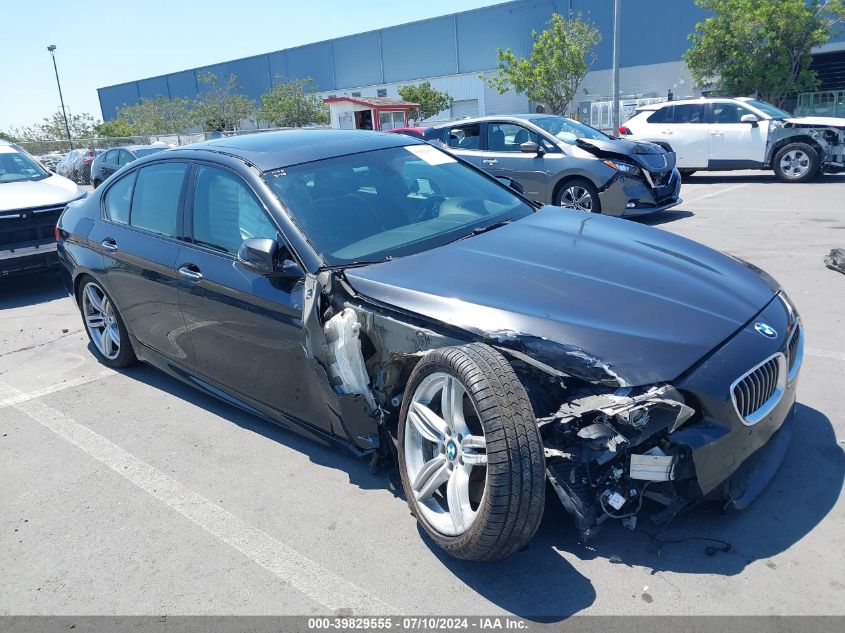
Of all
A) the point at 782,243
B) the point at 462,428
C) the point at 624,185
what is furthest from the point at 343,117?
the point at 462,428

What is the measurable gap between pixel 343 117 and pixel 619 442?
29.0 m

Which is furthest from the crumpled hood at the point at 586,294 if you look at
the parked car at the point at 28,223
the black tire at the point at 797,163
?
the black tire at the point at 797,163

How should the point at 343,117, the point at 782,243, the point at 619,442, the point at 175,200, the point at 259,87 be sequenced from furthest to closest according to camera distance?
1. the point at 259,87
2. the point at 343,117
3. the point at 782,243
4. the point at 175,200
5. the point at 619,442

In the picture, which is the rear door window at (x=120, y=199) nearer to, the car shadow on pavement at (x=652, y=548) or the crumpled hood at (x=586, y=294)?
the crumpled hood at (x=586, y=294)

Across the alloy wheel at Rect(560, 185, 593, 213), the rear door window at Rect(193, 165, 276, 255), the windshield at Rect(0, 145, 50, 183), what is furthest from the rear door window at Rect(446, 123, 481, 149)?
the rear door window at Rect(193, 165, 276, 255)

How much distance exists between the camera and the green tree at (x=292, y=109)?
145ft

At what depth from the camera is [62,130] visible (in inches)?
2136

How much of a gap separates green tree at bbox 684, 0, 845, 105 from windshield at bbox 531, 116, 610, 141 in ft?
53.1

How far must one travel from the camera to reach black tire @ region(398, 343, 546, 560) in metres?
2.49

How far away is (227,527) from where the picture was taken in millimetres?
3291

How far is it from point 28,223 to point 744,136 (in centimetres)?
1287

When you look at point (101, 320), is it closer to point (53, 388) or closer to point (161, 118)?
point (53, 388)

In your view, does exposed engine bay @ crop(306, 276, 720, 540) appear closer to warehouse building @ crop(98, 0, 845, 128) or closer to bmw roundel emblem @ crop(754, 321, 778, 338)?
bmw roundel emblem @ crop(754, 321, 778, 338)

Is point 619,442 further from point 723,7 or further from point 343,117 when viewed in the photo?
point 343,117
